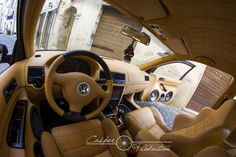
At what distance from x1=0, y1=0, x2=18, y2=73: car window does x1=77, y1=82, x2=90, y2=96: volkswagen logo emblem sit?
0.52 meters

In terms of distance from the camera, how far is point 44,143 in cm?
125

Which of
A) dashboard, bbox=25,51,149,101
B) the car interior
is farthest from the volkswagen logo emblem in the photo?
dashboard, bbox=25,51,149,101

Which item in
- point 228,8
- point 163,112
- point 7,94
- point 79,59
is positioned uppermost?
point 228,8

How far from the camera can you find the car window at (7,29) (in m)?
1.44

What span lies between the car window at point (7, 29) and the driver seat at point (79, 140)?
0.59 metres

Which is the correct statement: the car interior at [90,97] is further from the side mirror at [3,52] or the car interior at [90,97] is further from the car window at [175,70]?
the car window at [175,70]

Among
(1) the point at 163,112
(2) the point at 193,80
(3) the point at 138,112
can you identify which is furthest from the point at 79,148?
(2) the point at 193,80

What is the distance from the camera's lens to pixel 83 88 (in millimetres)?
1476

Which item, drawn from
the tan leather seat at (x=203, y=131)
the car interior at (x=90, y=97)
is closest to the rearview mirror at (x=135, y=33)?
the car interior at (x=90, y=97)

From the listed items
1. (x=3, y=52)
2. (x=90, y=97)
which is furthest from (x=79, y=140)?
(x=3, y=52)

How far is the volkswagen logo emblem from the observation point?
145cm

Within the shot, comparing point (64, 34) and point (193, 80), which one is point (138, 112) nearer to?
point (193, 80)

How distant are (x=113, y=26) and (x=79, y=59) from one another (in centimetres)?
310

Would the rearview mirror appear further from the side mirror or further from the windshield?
the windshield
